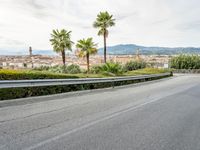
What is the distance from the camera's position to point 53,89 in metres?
12.7

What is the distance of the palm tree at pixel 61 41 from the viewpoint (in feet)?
193

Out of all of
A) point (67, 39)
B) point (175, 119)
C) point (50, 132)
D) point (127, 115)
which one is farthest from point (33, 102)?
point (67, 39)

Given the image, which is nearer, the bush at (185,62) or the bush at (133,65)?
the bush at (133,65)

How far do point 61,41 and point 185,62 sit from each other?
113 feet

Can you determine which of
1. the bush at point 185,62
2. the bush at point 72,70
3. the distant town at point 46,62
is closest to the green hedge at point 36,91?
the distant town at point 46,62

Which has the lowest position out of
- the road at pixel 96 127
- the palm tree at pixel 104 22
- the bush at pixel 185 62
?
the bush at pixel 185 62

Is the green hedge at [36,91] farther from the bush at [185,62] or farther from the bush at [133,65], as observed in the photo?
the bush at [185,62]

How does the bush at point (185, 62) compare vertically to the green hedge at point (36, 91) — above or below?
below

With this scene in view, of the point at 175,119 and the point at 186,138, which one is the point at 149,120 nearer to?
the point at 175,119

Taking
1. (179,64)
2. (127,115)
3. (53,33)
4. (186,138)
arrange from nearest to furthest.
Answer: (186,138) < (127,115) < (53,33) < (179,64)

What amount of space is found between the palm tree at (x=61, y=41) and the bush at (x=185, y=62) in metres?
31.0

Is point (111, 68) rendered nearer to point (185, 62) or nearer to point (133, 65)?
point (133, 65)

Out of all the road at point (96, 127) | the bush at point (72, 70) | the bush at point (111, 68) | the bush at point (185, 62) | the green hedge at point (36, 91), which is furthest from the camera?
the bush at point (185, 62)

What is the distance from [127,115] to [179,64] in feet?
227
